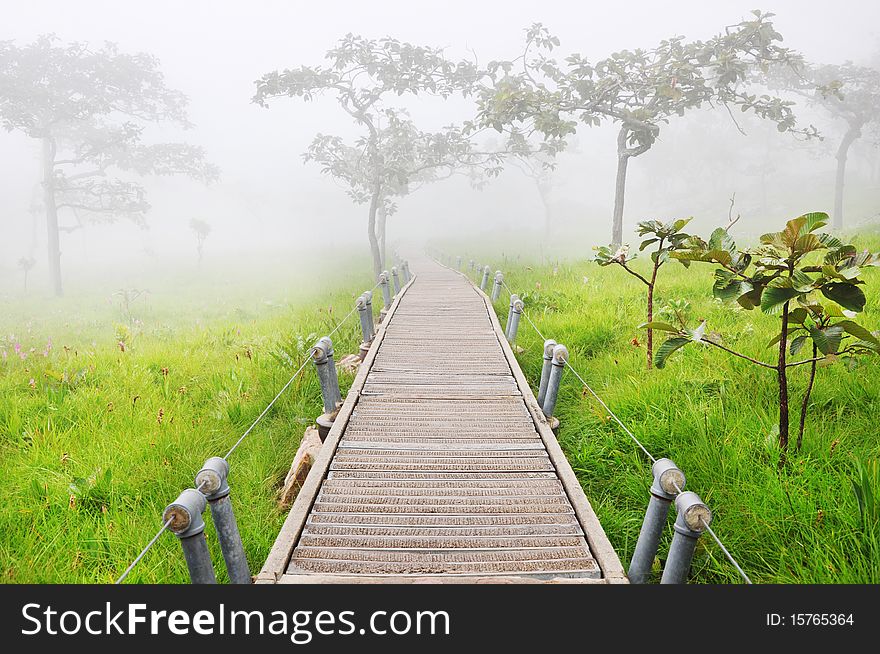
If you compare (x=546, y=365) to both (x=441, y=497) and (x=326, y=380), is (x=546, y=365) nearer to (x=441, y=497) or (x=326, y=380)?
(x=441, y=497)

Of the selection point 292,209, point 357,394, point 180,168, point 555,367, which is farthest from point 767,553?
A: point 292,209

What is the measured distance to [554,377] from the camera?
453 cm

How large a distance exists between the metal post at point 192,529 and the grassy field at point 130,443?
758 millimetres

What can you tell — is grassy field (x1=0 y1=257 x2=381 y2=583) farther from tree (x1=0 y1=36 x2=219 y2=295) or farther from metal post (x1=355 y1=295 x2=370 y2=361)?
tree (x1=0 y1=36 x2=219 y2=295)

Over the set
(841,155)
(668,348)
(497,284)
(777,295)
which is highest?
(841,155)

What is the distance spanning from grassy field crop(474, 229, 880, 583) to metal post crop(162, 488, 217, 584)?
2.49 m

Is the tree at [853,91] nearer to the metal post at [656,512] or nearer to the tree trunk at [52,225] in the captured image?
the metal post at [656,512]

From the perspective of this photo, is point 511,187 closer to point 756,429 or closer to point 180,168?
point 180,168

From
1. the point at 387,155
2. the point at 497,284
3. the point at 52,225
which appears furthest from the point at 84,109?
the point at 497,284

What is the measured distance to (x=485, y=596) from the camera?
223 cm

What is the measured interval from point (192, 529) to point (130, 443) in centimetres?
246

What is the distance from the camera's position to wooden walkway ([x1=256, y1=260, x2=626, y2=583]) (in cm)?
269

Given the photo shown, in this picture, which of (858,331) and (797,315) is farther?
(797,315)

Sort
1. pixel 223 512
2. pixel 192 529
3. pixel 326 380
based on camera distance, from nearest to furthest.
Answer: pixel 192 529 → pixel 223 512 → pixel 326 380
